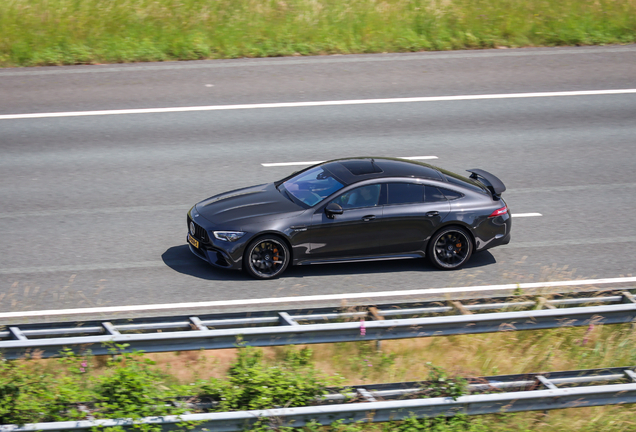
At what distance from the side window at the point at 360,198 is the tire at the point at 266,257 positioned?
103cm

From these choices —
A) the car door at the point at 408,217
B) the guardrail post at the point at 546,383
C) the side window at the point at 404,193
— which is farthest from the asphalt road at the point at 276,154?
the guardrail post at the point at 546,383

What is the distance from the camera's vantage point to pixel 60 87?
1739cm

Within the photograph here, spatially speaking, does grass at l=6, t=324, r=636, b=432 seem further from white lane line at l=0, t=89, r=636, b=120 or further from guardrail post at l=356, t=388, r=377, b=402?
white lane line at l=0, t=89, r=636, b=120

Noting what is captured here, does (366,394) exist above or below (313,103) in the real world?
below

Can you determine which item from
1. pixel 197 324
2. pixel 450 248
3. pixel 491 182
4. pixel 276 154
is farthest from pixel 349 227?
pixel 276 154

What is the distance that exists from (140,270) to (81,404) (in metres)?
3.92

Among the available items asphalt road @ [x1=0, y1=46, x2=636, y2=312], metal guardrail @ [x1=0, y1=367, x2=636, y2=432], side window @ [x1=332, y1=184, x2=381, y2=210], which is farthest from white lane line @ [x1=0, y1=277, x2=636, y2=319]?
metal guardrail @ [x1=0, y1=367, x2=636, y2=432]

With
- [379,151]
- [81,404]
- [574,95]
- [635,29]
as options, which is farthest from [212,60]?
[81,404]

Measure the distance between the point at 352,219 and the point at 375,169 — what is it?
952 millimetres

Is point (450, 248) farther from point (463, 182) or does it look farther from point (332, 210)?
point (332, 210)

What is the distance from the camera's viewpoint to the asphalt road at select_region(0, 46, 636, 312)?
408 inches

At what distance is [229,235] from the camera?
10031mm

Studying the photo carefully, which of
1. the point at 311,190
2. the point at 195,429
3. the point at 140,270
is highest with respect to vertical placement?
the point at 311,190

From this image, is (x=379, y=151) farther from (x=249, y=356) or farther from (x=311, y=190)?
(x=249, y=356)
